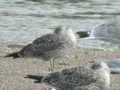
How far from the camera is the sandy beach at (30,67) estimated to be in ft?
24.2

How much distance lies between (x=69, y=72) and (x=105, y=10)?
1060 centimetres

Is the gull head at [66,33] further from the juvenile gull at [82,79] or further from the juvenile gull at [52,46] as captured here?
the juvenile gull at [82,79]

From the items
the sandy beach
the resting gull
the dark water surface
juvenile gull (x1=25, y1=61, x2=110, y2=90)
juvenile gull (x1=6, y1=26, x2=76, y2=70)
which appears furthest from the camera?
the dark water surface

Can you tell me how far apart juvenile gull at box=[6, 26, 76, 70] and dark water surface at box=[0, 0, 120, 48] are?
12.5 feet

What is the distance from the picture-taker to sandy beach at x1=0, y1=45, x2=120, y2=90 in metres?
7.38

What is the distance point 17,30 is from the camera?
13.9 metres

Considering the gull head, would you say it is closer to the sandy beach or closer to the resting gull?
the sandy beach

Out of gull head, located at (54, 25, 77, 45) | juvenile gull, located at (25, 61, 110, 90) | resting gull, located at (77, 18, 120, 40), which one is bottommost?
resting gull, located at (77, 18, 120, 40)

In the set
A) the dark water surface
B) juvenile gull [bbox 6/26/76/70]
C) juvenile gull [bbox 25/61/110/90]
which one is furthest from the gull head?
the dark water surface

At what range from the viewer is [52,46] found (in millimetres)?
8367

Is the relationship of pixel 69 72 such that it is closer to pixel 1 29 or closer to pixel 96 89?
pixel 96 89

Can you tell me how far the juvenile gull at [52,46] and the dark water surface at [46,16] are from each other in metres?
3.80

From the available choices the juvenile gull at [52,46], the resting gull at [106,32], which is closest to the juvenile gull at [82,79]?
the juvenile gull at [52,46]

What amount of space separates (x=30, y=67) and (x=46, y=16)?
7580mm
